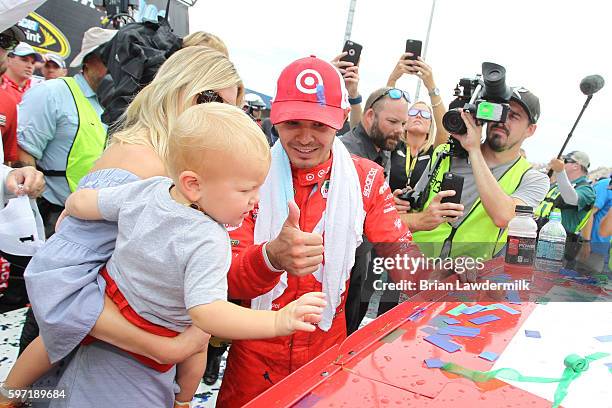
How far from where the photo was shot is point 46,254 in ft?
4.15

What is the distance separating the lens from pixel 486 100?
7.84ft

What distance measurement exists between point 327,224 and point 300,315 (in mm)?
620

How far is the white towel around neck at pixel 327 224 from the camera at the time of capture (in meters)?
1.59

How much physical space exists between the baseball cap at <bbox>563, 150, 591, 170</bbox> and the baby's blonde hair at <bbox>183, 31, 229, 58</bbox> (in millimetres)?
5662

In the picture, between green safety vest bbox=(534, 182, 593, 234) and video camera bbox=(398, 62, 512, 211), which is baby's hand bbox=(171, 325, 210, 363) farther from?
green safety vest bbox=(534, 182, 593, 234)

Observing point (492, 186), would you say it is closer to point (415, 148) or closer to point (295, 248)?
point (295, 248)

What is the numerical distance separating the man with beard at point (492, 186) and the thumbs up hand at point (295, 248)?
1.05 metres

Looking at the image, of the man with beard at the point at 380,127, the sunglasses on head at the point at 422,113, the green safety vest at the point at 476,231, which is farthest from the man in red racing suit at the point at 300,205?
the sunglasses on head at the point at 422,113

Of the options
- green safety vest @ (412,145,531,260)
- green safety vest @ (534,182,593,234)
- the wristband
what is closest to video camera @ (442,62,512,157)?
green safety vest @ (412,145,531,260)

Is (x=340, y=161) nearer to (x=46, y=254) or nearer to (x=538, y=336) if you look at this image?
(x=538, y=336)

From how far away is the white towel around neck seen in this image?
1.59 m

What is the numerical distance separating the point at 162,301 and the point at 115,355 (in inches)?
9.8

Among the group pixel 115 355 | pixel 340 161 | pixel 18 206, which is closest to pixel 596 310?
pixel 340 161

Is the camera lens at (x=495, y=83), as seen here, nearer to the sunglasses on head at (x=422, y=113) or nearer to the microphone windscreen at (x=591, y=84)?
the microphone windscreen at (x=591, y=84)
